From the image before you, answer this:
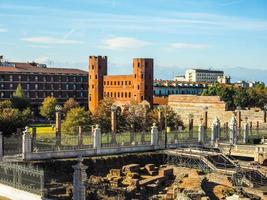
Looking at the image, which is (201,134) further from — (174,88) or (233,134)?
(174,88)

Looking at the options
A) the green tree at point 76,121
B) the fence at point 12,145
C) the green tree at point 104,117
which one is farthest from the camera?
the green tree at point 104,117

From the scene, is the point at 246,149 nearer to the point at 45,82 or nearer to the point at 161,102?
the point at 161,102

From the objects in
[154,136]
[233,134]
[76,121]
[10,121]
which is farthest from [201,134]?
[10,121]

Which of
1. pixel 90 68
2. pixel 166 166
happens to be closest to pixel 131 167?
pixel 166 166

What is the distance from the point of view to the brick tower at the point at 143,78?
77125mm

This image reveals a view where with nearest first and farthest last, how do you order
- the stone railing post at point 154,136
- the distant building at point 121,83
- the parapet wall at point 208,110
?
the stone railing post at point 154,136, the parapet wall at point 208,110, the distant building at point 121,83

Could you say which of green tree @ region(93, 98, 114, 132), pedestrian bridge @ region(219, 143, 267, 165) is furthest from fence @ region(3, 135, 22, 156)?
green tree @ region(93, 98, 114, 132)

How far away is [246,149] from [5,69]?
59.2 metres

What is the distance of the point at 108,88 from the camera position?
8744 centimetres

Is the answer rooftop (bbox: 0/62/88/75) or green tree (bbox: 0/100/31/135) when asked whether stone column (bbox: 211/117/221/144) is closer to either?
green tree (bbox: 0/100/31/135)

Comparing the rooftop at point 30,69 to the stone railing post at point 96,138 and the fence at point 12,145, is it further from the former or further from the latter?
the fence at point 12,145

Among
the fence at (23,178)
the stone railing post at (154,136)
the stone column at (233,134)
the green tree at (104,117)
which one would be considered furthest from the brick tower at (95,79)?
the fence at (23,178)

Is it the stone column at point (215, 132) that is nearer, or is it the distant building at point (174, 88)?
the stone column at point (215, 132)

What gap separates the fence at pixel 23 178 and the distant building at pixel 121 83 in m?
54.8
